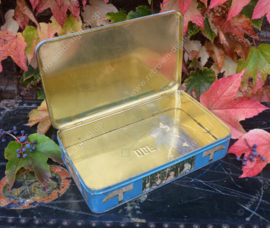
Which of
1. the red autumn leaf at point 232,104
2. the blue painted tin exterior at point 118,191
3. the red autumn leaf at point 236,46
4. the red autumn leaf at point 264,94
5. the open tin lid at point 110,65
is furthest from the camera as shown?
the red autumn leaf at point 264,94

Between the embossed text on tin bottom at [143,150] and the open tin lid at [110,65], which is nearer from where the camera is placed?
the open tin lid at [110,65]

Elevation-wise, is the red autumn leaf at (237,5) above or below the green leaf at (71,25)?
above

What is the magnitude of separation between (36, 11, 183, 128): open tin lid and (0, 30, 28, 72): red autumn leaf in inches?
7.3

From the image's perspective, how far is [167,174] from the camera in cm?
77

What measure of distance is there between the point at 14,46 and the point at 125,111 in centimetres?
42

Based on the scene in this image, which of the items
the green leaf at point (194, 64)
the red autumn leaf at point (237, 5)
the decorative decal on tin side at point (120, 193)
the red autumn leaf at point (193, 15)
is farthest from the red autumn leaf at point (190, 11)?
the decorative decal on tin side at point (120, 193)

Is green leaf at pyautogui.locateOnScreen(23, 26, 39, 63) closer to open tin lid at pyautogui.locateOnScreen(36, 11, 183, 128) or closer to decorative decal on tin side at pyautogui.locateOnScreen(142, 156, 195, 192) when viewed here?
open tin lid at pyautogui.locateOnScreen(36, 11, 183, 128)

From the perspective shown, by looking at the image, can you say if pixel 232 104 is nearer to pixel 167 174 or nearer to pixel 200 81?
pixel 200 81

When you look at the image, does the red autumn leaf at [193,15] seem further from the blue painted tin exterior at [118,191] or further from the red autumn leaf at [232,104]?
the blue painted tin exterior at [118,191]

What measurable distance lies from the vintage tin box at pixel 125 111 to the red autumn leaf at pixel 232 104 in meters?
0.04

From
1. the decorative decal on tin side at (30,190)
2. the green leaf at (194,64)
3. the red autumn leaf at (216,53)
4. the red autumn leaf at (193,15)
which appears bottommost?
the decorative decal on tin side at (30,190)

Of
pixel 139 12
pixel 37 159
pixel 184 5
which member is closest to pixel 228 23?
pixel 184 5

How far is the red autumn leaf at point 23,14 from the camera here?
3.16 feet

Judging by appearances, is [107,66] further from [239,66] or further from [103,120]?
[239,66]
